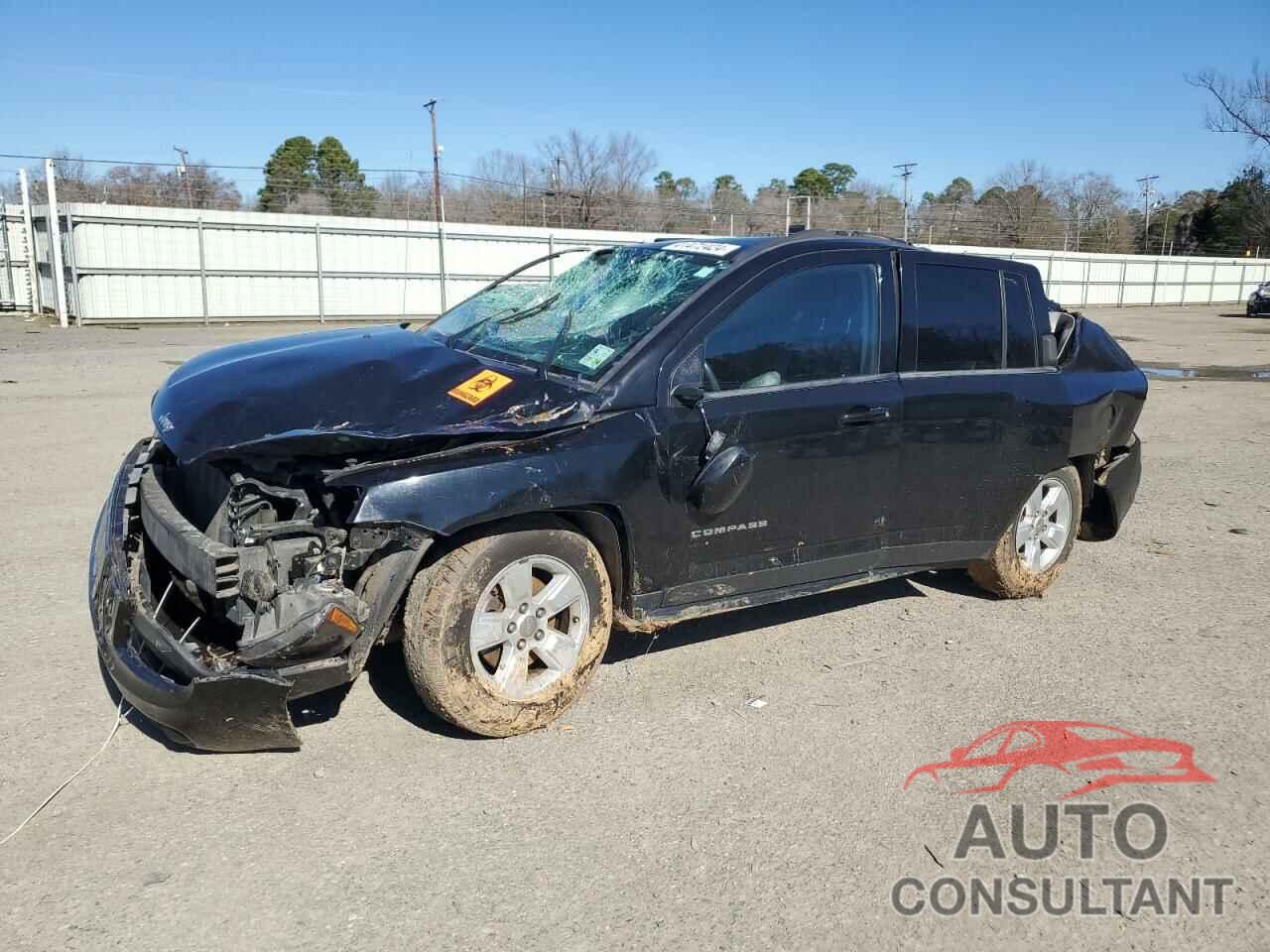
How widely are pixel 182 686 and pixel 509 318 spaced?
231 cm

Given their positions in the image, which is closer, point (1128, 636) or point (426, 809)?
point (426, 809)

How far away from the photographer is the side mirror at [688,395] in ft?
12.5

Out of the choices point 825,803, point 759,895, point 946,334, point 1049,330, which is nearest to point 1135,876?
point 825,803

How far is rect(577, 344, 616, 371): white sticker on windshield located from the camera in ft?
12.8

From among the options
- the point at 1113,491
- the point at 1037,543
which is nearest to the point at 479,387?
the point at 1037,543

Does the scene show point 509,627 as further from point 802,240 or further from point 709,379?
point 802,240

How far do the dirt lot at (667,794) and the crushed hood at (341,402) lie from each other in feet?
3.67

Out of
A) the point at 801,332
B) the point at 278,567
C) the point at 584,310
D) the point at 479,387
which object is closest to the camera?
the point at 278,567

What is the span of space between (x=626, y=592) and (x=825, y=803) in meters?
1.08

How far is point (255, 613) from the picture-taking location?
10.6 feet

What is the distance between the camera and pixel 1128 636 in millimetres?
4875

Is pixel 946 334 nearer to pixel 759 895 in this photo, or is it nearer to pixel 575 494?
pixel 575 494
